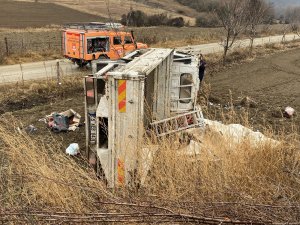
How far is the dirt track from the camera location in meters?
9.80

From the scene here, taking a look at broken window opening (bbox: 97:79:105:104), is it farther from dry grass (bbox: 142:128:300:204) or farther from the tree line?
the tree line

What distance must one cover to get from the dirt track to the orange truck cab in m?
5.47

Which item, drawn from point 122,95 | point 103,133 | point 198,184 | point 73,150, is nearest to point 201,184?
point 198,184

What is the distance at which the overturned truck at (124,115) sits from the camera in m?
4.32

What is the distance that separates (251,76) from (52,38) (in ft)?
64.3

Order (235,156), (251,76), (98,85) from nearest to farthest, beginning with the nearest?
(235,156), (98,85), (251,76)

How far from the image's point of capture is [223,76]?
16391mm

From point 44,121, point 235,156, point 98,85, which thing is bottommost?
point 44,121

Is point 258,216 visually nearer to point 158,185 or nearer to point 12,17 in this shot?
point 158,185

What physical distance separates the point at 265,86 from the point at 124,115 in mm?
11173

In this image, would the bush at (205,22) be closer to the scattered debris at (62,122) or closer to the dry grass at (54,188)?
the scattered debris at (62,122)

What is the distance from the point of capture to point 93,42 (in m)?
18.4

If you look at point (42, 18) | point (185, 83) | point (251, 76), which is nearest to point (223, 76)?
point (251, 76)

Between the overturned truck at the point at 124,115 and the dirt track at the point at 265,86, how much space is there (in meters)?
2.70
